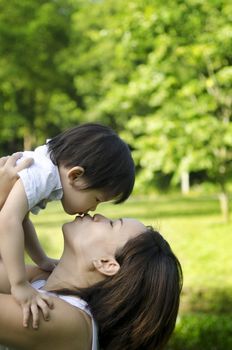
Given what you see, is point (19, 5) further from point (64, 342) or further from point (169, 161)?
point (64, 342)

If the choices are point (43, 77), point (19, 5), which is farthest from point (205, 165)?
point (43, 77)

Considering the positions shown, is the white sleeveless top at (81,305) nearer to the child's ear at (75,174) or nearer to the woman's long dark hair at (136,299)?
the woman's long dark hair at (136,299)

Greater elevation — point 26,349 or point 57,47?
point 26,349

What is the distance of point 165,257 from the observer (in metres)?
2.05

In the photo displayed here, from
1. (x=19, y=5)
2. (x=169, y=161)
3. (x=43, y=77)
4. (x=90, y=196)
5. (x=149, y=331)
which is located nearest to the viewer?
(x=149, y=331)

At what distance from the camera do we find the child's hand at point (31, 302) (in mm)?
1814

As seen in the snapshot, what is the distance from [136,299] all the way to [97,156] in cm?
49

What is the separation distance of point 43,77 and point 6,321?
26.6m

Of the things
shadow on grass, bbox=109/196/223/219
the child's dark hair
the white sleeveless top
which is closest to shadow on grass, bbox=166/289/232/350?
the child's dark hair

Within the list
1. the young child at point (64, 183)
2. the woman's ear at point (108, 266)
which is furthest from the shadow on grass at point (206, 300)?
the woman's ear at point (108, 266)

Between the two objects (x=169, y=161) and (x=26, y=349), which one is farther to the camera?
(x=169, y=161)

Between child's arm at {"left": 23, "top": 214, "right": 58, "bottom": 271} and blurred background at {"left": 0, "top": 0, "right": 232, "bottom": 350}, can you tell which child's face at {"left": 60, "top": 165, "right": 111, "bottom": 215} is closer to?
child's arm at {"left": 23, "top": 214, "right": 58, "bottom": 271}

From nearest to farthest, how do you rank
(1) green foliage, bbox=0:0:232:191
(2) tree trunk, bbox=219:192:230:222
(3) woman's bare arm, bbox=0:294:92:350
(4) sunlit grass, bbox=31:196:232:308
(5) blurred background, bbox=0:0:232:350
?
1. (3) woman's bare arm, bbox=0:294:92:350
2. (5) blurred background, bbox=0:0:232:350
3. (4) sunlit grass, bbox=31:196:232:308
4. (1) green foliage, bbox=0:0:232:191
5. (2) tree trunk, bbox=219:192:230:222

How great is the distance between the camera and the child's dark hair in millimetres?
2154
